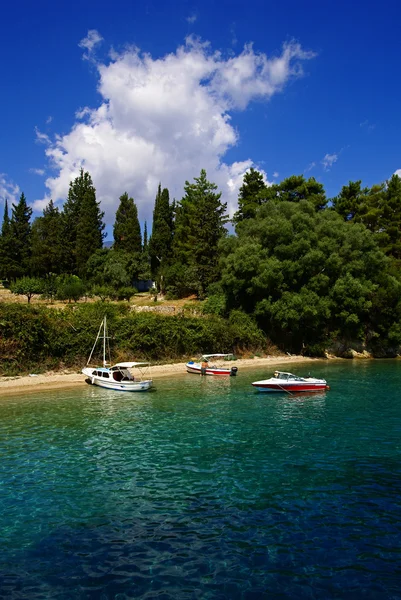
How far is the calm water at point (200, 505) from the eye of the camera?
31.3 ft

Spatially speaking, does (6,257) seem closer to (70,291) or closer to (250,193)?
(70,291)

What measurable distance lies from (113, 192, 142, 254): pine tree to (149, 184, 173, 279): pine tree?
3.32 m

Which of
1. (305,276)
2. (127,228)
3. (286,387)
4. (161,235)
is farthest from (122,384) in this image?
(127,228)

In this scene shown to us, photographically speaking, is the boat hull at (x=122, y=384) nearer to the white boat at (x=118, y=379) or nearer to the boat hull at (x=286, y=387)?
the white boat at (x=118, y=379)

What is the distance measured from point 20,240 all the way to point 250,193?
44.9 meters

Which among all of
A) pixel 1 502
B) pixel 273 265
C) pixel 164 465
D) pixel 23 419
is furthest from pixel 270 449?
pixel 273 265

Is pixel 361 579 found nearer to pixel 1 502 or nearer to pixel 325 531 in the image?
pixel 325 531

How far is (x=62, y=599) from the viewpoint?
28.9ft

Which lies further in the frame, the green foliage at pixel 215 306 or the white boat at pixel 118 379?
the green foliage at pixel 215 306

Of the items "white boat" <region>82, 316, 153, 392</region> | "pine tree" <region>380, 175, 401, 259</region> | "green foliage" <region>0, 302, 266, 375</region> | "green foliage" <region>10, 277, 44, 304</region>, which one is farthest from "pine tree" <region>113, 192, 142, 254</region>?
"white boat" <region>82, 316, 153, 392</region>

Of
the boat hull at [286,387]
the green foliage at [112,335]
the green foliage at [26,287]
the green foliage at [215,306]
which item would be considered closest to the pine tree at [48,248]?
the green foliage at [26,287]

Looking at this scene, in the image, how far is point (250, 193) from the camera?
77.3 m

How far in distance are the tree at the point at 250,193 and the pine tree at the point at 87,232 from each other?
26996 mm

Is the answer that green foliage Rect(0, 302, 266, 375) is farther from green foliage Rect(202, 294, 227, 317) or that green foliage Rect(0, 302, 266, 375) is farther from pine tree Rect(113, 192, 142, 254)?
pine tree Rect(113, 192, 142, 254)
